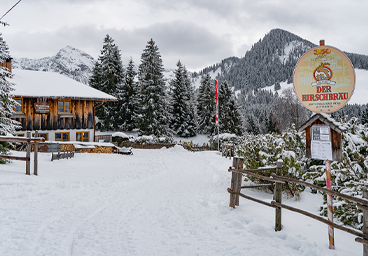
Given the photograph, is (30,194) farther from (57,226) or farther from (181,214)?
(181,214)

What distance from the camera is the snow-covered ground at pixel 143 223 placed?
448 cm

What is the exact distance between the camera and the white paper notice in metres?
4.55

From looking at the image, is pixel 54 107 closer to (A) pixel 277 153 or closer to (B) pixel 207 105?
(A) pixel 277 153

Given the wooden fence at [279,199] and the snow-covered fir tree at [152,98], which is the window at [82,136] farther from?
the wooden fence at [279,199]

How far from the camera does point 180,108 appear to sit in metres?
43.9

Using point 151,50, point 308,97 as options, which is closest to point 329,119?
point 308,97

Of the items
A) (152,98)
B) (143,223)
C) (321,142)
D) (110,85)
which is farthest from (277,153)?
(110,85)

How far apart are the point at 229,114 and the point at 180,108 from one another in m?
8.75

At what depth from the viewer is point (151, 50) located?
1487 inches

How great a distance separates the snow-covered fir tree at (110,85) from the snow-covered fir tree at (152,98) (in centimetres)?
629

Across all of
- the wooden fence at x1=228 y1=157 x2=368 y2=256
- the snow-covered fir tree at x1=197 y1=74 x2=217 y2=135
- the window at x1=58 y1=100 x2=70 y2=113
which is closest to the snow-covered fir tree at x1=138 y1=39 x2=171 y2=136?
the snow-covered fir tree at x1=197 y1=74 x2=217 y2=135

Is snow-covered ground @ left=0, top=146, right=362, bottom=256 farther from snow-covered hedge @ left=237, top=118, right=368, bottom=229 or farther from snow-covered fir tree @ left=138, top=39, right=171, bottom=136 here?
snow-covered fir tree @ left=138, top=39, right=171, bottom=136

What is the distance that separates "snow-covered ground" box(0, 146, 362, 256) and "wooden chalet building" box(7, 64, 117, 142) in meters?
17.4

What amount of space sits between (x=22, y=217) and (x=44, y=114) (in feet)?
72.2
